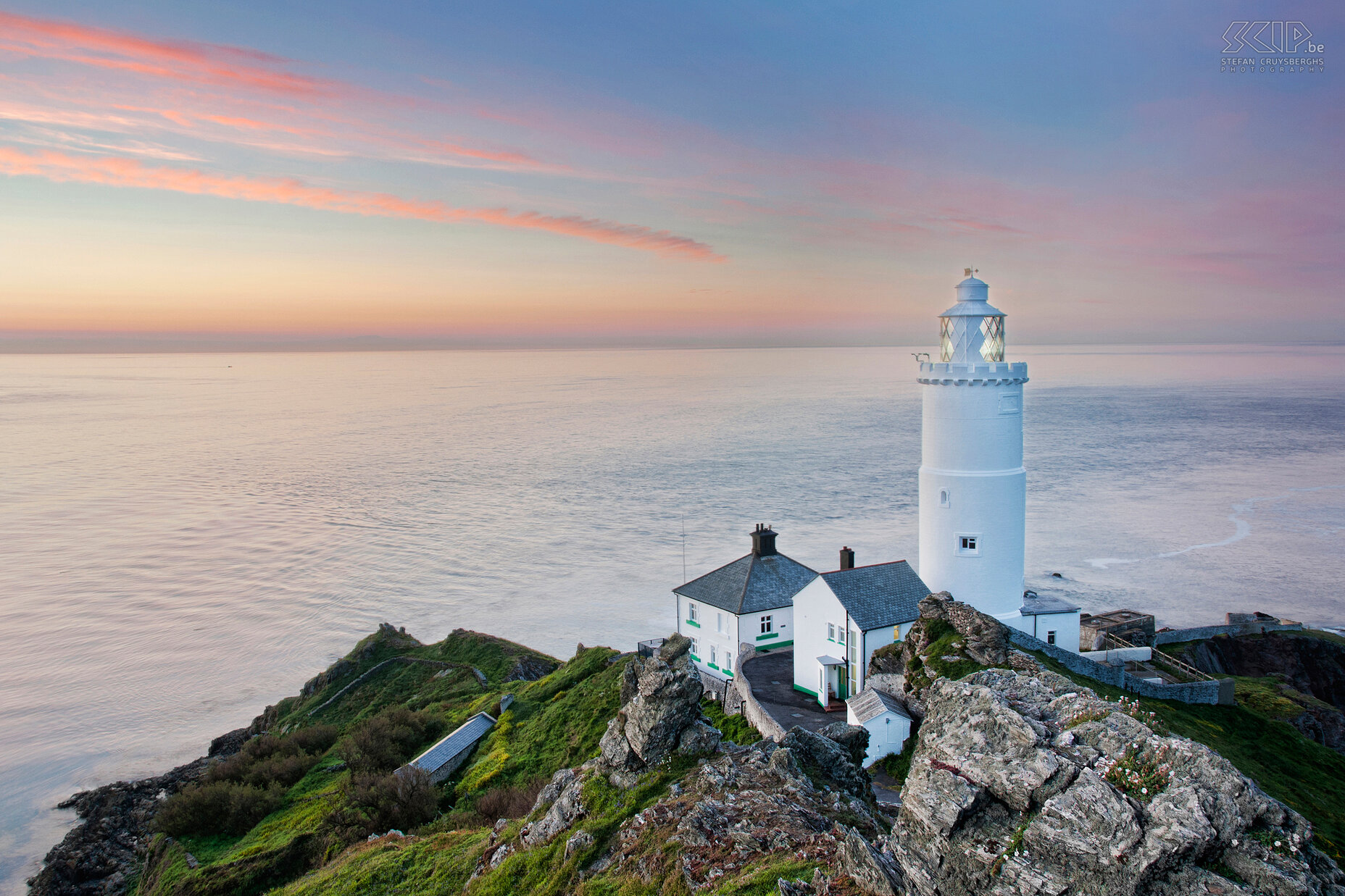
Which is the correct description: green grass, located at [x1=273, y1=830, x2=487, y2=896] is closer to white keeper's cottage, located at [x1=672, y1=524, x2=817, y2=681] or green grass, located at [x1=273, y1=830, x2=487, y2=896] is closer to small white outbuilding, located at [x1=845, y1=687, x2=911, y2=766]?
small white outbuilding, located at [x1=845, y1=687, x2=911, y2=766]

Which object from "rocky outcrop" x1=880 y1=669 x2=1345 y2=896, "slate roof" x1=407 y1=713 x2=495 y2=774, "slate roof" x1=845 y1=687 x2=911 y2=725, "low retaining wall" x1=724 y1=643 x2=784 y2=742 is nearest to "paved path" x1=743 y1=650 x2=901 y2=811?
"low retaining wall" x1=724 y1=643 x2=784 y2=742

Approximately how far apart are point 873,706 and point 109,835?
25293mm

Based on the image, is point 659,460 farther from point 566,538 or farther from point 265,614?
point 265,614

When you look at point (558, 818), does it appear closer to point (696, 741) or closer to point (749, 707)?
point (696, 741)

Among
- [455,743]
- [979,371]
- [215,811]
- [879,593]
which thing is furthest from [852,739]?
[215,811]

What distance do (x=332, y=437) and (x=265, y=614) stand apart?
75395 millimetres

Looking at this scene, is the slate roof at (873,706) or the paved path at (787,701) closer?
the paved path at (787,701)

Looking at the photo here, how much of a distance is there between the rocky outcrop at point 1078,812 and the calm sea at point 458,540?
100 feet

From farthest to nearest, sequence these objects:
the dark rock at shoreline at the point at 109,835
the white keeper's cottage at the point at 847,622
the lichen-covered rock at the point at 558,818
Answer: the dark rock at shoreline at the point at 109,835, the white keeper's cottage at the point at 847,622, the lichen-covered rock at the point at 558,818

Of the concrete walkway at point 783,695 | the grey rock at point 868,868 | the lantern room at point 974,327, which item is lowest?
the concrete walkway at point 783,695

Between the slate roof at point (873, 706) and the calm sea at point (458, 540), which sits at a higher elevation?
the slate roof at point (873, 706)

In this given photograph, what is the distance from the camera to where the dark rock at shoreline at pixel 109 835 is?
2314 centimetres

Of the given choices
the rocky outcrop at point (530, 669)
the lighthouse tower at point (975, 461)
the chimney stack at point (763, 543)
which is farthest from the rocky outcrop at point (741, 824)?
the rocky outcrop at point (530, 669)

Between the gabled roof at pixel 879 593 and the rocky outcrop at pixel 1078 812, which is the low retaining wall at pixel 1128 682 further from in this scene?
the rocky outcrop at pixel 1078 812
